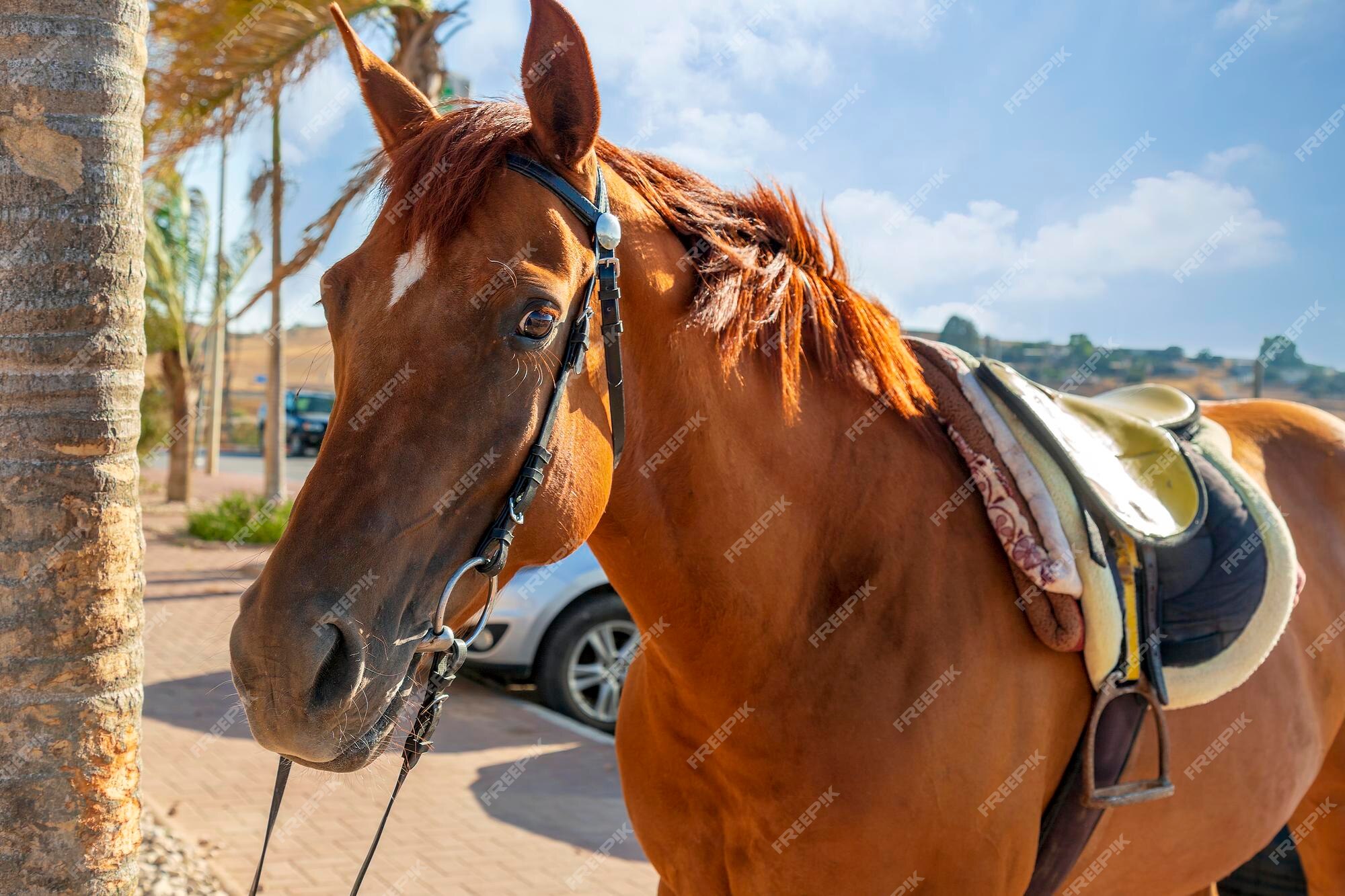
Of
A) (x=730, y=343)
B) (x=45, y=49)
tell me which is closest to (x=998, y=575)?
(x=730, y=343)

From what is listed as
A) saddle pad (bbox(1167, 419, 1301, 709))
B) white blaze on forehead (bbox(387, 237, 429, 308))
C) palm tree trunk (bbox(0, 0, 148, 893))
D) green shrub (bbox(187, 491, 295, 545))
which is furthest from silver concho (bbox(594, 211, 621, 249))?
green shrub (bbox(187, 491, 295, 545))

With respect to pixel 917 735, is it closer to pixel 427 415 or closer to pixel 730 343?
pixel 730 343

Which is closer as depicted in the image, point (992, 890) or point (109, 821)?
point (992, 890)

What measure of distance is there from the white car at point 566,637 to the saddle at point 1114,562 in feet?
14.7

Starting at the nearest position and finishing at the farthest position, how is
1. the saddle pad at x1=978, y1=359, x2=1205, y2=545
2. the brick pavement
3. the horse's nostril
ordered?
the horse's nostril, the saddle pad at x1=978, y1=359, x2=1205, y2=545, the brick pavement

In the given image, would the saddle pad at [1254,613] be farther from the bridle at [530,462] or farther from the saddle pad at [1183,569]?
the bridle at [530,462]

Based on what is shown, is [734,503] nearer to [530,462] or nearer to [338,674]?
[530,462]

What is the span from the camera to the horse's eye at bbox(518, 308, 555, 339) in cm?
162

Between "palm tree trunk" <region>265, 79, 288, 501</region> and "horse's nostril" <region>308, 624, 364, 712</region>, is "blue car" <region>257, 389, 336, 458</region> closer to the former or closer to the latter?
"palm tree trunk" <region>265, 79, 288, 501</region>

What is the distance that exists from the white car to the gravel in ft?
8.05

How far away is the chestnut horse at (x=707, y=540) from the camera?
1512 mm

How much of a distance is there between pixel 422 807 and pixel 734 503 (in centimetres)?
408

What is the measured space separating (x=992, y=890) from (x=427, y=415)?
143 cm

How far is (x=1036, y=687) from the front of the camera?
212 centimetres
